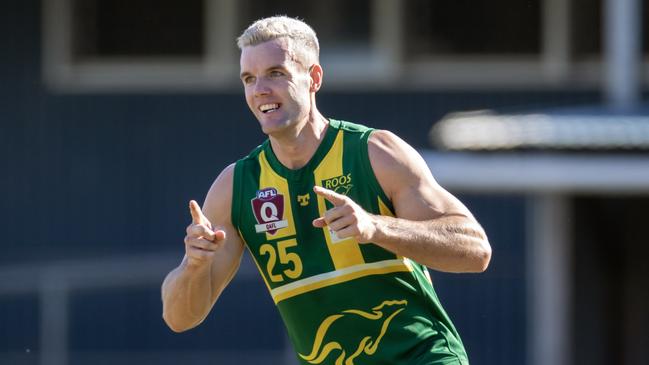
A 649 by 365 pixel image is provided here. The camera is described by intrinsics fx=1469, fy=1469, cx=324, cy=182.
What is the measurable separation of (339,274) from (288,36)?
87cm

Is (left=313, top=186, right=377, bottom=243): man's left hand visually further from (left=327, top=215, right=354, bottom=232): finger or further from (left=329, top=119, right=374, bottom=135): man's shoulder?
(left=329, top=119, right=374, bottom=135): man's shoulder

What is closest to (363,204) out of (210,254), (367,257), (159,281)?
(367,257)

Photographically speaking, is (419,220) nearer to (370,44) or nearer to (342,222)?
(342,222)

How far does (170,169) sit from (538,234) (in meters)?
3.92

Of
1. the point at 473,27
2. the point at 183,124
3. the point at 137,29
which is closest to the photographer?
the point at 473,27

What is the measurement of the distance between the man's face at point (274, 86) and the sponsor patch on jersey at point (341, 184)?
9.6 inches

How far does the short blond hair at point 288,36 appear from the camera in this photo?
204 inches

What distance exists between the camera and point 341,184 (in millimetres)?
5215

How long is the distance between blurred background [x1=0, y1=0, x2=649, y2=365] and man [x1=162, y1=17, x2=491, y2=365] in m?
7.11

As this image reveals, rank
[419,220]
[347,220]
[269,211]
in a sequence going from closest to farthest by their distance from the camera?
1. [347,220]
2. [419,220]
3. [269,211]

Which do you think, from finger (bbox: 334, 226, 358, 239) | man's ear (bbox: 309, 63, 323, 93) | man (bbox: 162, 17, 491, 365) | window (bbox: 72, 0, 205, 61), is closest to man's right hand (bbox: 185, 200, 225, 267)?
man (bbox: 162, 17, 491, 365)

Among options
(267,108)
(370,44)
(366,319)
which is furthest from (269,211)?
(370,44)

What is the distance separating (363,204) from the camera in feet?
A: 16.9

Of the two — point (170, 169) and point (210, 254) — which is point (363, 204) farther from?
point (170, 169)
